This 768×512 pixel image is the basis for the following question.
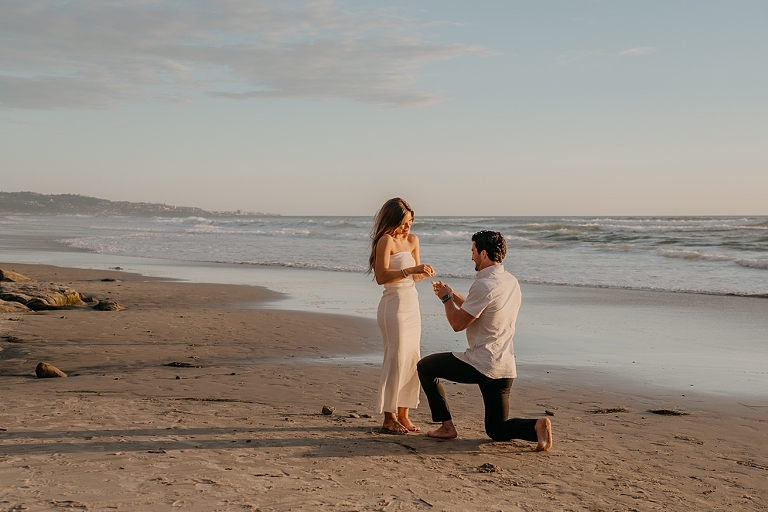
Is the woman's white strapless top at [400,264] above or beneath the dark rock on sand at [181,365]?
above

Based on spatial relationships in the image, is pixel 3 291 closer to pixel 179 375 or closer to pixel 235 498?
pixel 179 375

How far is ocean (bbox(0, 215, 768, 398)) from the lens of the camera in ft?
27.2

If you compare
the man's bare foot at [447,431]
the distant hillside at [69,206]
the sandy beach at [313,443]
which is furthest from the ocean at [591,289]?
the distant hillside at [69,206]

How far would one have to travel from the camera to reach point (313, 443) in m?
4.80

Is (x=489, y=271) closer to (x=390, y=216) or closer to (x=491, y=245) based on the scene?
(x=491, y=245)

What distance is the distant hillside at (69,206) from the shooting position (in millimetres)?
139250

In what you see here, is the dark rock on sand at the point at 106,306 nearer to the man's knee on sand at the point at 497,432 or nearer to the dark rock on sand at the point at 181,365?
the dark rock on sand at the point at 181,365

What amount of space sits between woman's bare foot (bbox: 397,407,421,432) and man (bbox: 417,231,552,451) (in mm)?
516

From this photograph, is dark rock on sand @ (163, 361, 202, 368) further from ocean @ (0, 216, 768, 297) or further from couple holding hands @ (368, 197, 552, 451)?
ocean @ (0, 216, 768, 297)

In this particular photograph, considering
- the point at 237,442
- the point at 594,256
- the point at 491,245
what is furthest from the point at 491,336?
the point at 594,256

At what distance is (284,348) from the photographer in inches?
349

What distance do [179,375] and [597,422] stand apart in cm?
387

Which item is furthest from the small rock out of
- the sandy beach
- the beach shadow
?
the beach shadow

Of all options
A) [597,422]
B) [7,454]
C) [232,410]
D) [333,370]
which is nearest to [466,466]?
[597,422]
